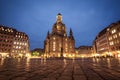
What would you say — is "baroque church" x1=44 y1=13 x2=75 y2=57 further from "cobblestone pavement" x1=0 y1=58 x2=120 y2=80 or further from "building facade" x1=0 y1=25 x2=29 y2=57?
"cobblestone pavement" x1=0 y1=58 x2=120 y2=80

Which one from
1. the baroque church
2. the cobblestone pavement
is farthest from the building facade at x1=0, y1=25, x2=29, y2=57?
the cobblestone pavement

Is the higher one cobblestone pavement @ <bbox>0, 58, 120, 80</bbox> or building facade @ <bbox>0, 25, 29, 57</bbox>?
building facade @ <bbox>0, 25, 29, 57</bbox>

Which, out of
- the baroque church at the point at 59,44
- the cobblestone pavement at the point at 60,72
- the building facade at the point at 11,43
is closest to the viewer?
the cobblestone pavement at the point at 60,72

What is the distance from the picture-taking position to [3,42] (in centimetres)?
7838

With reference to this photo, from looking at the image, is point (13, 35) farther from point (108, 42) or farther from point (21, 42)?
point (108, 42)

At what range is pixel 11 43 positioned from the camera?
84250 millimetres

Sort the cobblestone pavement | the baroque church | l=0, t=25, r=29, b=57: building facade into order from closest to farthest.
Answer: the cobblestone pavement, l=0, t=25, r=29, b=57: building facade, the baroque church

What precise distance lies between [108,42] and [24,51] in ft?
213

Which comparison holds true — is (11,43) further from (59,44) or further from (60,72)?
(60,72)

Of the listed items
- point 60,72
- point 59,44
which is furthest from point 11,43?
point 60,72

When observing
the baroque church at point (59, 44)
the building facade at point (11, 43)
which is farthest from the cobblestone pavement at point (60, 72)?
the baroque church at point (59, 44)

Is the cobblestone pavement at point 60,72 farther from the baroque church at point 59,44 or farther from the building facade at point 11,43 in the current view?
the baroque church at point 59,44

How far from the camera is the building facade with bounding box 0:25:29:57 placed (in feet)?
257

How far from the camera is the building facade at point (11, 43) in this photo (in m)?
78.4
